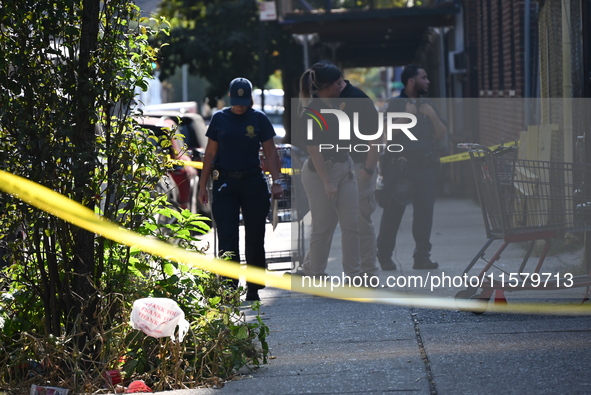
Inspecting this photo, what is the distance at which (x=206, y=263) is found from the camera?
6.54 metres

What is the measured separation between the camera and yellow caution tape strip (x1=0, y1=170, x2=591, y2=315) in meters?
5.48

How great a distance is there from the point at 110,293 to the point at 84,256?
0.25m

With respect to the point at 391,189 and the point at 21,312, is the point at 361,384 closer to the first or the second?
the point at 21,312

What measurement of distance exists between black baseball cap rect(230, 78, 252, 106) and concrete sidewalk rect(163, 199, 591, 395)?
163cm

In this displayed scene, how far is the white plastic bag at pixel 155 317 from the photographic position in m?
5.46

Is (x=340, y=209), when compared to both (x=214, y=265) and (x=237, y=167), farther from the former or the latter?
(x=214, y=265)

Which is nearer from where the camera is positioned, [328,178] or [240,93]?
[240,93]

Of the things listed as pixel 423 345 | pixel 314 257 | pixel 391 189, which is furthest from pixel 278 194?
pixel 423 345

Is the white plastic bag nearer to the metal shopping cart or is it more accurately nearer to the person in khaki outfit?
the person in khaki outfit

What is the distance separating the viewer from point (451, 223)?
45.1 ft

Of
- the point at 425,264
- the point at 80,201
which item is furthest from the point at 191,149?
the point at 80,201

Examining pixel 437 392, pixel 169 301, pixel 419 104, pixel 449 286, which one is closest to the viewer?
pixel 437 392

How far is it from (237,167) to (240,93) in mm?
581

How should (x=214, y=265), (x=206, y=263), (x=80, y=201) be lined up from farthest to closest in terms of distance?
(x=214, y=265), (x=206, y=263), (x=80, y=201)
